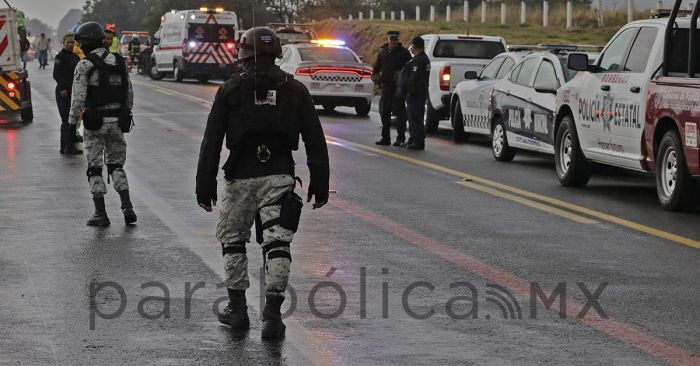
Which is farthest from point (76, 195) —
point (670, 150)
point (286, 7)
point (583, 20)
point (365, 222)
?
point (286, 7)

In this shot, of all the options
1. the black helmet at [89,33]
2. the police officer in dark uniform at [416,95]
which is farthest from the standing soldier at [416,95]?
the black helmet at [89,33]

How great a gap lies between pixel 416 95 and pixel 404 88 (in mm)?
272

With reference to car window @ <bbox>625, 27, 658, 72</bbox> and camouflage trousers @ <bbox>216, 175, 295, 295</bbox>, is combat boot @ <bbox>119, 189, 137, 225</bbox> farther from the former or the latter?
car window @ <bbox>625, 27, 658, 72</bbox>

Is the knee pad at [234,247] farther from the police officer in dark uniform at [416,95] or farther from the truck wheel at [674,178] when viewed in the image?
the police officer in dark uniform at [416,95]

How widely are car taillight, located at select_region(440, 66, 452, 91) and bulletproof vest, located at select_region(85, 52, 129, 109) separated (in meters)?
12.4

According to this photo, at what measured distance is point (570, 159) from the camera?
1597cm

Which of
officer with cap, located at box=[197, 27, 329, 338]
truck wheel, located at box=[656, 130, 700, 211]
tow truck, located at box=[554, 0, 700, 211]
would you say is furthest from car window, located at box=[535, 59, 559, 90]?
officer with cap, located at box=[197, 27, 329, 338]

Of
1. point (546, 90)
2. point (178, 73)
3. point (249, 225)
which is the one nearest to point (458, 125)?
point (546, 90)

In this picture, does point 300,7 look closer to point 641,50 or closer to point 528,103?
point 528,103

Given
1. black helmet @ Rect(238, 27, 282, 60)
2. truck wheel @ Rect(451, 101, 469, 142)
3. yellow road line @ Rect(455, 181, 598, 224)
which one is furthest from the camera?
truck wheel @ Rect(451, 101, 469, 142)

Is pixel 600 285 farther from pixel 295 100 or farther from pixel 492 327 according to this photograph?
pixel 295 100

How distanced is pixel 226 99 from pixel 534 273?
304 cm

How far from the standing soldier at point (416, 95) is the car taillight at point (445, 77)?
3135 millimetres

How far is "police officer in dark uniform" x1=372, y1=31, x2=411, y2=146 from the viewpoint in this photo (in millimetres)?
21797
